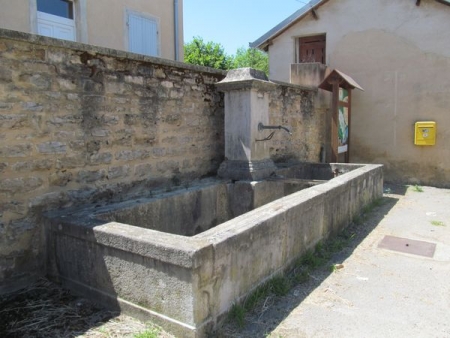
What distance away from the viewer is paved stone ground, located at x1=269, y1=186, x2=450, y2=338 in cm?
254

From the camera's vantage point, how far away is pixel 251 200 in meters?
4.79

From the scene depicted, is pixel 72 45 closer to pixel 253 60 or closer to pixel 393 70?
pixel 393 70

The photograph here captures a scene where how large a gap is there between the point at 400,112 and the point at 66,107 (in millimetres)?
7650

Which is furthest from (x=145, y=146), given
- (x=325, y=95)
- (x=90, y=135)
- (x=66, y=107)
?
(x=325, y=95)

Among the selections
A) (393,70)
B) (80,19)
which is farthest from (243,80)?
(393,70)

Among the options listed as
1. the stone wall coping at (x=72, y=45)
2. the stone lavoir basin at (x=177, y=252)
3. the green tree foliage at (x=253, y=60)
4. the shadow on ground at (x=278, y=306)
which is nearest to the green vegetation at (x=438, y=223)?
the shadow on ground at (x=278, y=306)

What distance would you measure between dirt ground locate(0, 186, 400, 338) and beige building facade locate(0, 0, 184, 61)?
5244 millimetres

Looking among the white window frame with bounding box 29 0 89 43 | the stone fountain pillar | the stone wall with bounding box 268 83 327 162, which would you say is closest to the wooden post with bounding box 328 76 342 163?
the stone wall with bounding box 268 83 327 162

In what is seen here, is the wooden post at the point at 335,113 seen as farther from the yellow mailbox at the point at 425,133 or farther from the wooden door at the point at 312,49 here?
the wooden door at the point at 312,49

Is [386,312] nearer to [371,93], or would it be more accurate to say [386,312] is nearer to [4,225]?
[4,225]

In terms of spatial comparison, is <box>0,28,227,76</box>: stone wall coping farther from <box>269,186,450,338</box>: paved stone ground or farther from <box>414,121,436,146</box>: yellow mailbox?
<box>414,121,436,146</box>: yellow mailbox

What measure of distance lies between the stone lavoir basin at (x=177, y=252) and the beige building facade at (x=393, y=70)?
537cm

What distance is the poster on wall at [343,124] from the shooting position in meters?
8.29

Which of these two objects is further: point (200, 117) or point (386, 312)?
point (200, 117)
